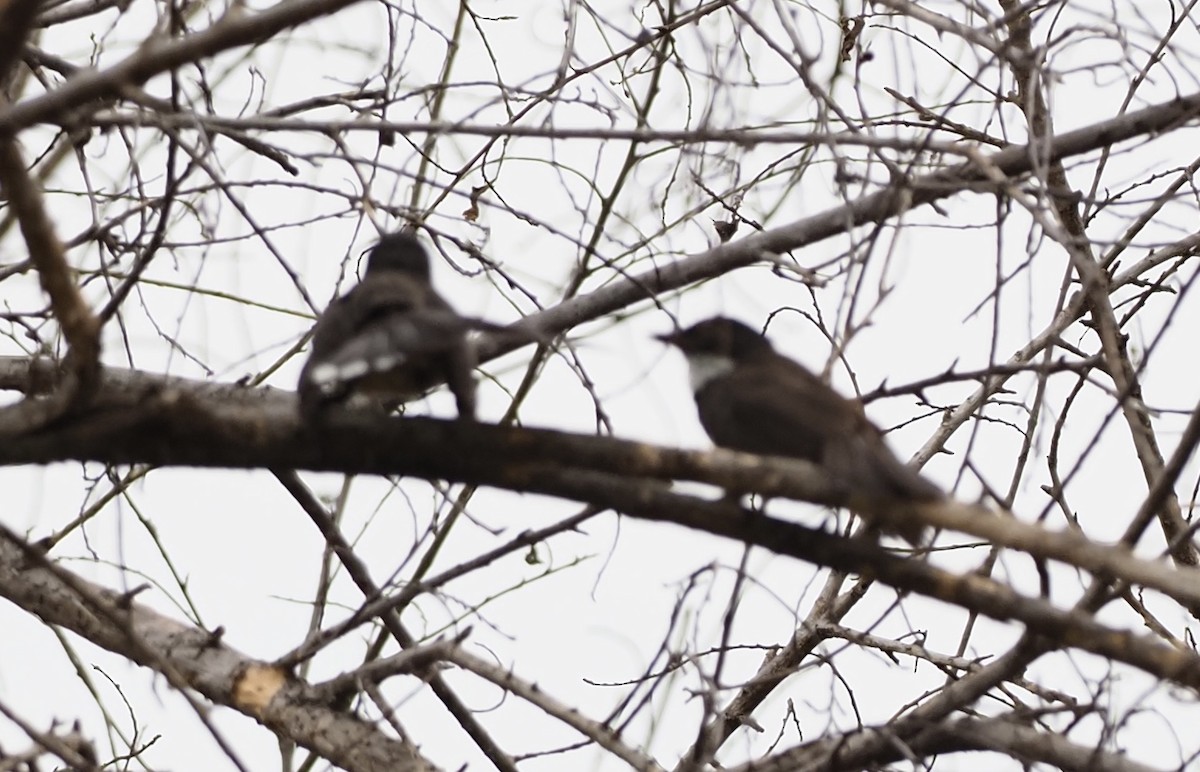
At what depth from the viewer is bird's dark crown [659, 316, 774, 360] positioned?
13.6 feet

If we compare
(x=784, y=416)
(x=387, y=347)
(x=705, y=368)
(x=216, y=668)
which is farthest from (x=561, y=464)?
(x=216, y=668)

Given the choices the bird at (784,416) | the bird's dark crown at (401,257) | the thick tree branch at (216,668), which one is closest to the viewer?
the bird at (784,416)

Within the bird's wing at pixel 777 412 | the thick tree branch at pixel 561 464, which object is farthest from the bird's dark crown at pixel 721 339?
the thick tree branch at pixel 561 464

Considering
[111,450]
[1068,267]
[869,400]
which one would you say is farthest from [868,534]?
[111,450]

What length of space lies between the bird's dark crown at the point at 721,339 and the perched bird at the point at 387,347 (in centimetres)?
85

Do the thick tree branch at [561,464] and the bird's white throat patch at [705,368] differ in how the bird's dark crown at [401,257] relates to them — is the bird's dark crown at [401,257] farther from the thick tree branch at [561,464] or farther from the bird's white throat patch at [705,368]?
the thick tree branch at [561,464]

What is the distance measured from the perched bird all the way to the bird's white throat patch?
32.2 inches

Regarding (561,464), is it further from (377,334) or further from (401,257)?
(401,257)

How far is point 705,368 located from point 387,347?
1.22 m

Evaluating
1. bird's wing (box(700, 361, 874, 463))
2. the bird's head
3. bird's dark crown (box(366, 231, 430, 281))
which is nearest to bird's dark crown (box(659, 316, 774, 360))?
the bird's head

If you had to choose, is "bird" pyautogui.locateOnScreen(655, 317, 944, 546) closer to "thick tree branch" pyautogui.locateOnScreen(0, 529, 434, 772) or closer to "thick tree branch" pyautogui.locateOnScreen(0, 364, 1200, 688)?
"thick tree branch" pyautogui.locateOnScreen(0, 364, 1200, 688)

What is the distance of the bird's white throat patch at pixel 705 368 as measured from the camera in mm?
4059

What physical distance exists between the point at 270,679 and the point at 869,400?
199 centimetres

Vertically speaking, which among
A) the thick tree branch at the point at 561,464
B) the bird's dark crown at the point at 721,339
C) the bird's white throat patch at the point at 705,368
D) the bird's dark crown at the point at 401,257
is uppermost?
the bird's dark crown at the point at 401,257
